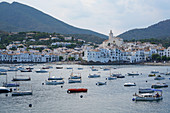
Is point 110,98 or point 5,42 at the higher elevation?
point 5,42

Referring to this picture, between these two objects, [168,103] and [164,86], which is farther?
[164,86]

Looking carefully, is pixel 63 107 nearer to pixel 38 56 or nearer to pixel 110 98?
pixel 110 98

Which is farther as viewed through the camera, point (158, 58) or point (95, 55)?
point (95, 55)

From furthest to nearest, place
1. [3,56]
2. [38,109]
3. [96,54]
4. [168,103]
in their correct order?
1. [3,56]
2. [96,54]
3. [168,103]
4. [38,109]

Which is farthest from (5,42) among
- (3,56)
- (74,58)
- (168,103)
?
(168,103)

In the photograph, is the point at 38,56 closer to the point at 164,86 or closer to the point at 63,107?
the point at 164,86

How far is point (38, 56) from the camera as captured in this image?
4796 inches

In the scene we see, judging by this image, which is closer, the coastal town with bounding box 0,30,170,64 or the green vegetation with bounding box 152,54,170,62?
the green vegetation with bounding box 152,54,170,62

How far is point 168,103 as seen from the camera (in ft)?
91.2

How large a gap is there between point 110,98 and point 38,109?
8.56 m

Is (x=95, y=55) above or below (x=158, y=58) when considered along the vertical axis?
above

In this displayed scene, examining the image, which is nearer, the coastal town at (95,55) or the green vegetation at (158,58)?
the green vegetation at (158,58)

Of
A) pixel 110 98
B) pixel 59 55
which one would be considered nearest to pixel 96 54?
pixel 59 55

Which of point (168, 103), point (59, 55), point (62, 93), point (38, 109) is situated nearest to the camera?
point (38, 109)
